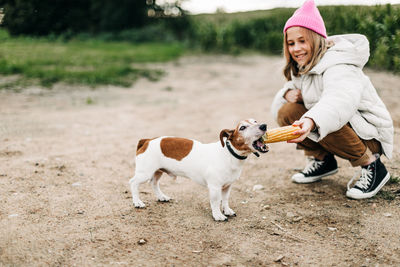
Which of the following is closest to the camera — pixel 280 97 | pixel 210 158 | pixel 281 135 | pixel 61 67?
pixel 281 135

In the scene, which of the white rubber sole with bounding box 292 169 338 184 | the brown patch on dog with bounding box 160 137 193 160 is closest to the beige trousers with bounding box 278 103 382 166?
the white rubber sole with bounding box 292 169 338 184

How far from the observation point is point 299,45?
10.5 feet

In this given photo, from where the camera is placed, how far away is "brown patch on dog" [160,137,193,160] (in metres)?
2.97

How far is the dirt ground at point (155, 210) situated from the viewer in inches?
95.2

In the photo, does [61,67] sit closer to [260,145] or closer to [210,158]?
[210,158]

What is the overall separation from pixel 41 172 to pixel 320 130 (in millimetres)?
2690

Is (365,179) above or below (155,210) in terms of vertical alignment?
above

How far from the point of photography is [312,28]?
10.1ft

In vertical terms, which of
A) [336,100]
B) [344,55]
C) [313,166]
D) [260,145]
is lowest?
[313,166]

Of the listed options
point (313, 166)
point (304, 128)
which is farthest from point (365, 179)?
point (304, 128)

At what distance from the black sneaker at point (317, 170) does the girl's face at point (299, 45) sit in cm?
105

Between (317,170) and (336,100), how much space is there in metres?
1.07

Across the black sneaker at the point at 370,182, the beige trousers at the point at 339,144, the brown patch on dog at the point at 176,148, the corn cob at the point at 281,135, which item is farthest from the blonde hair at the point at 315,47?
the brown patch on dog at the point at 176,148

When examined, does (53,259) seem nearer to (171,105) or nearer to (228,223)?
(228,223)
